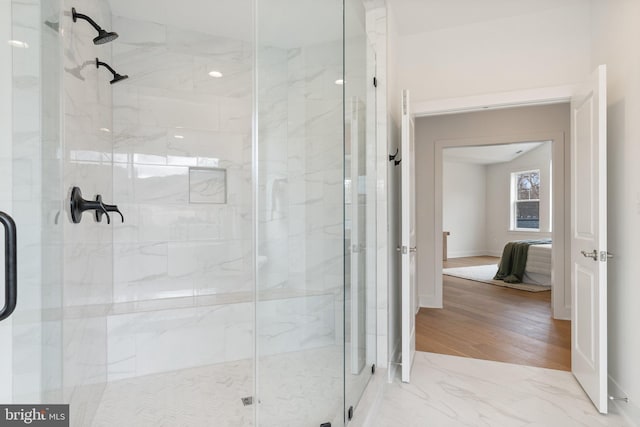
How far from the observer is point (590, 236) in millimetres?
2258

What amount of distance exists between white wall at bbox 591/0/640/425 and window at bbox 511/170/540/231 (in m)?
6.73

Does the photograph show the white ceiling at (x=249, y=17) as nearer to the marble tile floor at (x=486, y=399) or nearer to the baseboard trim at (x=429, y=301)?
the marble tile floor at (x=486, y=399)

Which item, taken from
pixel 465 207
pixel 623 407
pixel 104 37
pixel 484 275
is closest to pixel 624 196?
pixel 623 407

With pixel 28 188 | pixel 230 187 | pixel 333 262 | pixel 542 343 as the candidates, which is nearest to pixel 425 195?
pixel 542 343

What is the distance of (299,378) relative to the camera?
5.53 ft

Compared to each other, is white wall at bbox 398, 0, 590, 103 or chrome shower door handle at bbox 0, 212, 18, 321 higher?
white wall at bbox 398, 0, 590, 103

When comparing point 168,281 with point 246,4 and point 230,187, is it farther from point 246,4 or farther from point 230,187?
point 246,4

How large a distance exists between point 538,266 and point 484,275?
3.47 feet

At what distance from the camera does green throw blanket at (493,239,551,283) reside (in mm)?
A: 5887

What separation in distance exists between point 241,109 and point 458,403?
281 centimetres

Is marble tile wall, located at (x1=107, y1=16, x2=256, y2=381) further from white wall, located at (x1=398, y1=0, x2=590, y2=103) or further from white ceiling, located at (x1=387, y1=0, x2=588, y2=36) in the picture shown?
white wall, located at (x1=398, y1=0, x2=590, y2=103)

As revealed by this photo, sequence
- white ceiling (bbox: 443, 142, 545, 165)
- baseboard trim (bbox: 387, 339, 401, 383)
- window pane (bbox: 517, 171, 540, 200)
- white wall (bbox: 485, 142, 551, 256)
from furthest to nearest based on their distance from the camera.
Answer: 1. window pane (bbox: 517, 171, 540, 200)
2. white wall (bbox: 485, 142, 551, 256)
3. white ceiling (bbox: 443, 142, 545, 165)
4. baseboard trim (bbox: 387, 339, 401, 383)

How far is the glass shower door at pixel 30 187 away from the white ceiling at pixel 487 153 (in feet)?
23.3

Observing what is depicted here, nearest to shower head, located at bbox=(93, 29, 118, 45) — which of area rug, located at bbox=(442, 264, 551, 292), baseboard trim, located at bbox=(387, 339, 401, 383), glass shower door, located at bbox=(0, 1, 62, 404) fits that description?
glass shower door, located at bbox=(0, 1, 62, 404)
